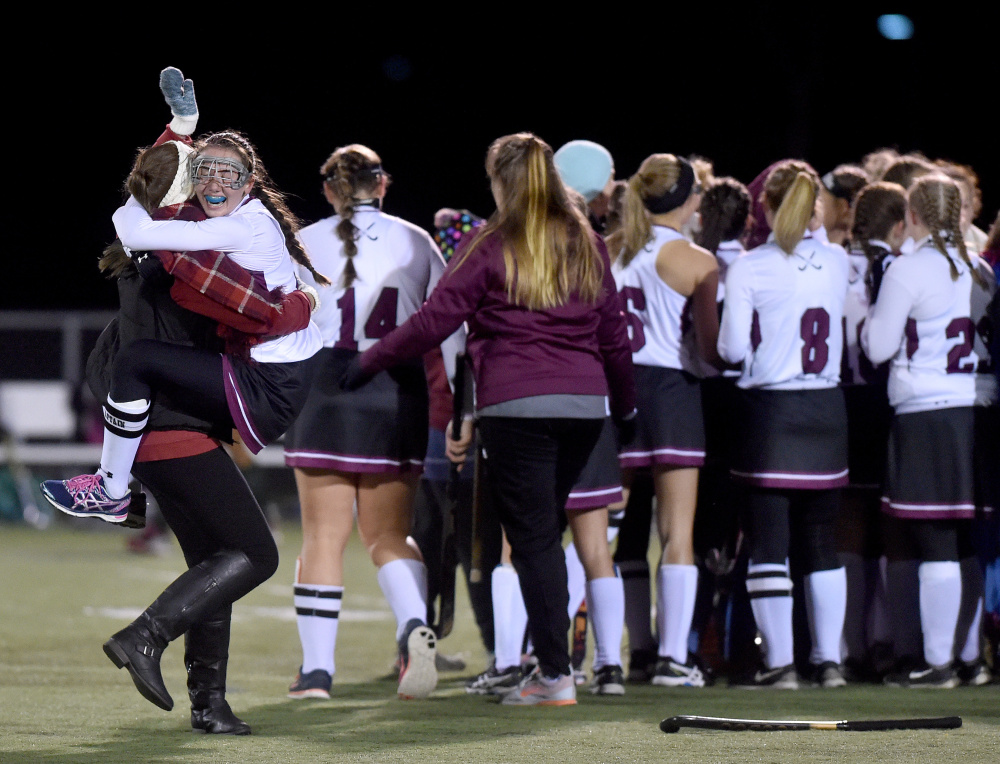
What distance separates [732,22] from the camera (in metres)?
17.1

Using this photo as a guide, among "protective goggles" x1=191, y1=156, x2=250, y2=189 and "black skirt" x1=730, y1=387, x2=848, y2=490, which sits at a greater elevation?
"protective goggles" x1=191, y1=156, x2=250, y2=189

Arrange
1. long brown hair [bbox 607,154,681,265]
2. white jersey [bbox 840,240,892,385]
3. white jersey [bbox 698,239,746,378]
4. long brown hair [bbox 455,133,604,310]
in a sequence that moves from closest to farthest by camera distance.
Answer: long brown hair [bbox 455,133,604,310] → long brown hair [bbox 607,154,681,265] → white jersey [bbox 698,239,746,378] → white jersey [bbox 840,240,892,385]

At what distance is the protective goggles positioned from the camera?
4023 millimetres

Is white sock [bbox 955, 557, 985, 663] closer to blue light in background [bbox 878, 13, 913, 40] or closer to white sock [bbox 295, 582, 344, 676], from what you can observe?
white sock [bbox 295, 582, 344, 676]

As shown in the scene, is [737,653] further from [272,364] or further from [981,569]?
[272,364]

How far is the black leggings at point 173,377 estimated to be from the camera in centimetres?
389

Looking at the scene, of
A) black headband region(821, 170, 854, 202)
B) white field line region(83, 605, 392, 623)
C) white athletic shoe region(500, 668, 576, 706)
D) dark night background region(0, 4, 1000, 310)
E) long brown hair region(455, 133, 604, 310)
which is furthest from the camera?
dark night background region(0, 4, 1000, 310)

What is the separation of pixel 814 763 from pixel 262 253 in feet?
6.55

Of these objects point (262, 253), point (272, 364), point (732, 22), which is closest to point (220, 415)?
point (272, 364)

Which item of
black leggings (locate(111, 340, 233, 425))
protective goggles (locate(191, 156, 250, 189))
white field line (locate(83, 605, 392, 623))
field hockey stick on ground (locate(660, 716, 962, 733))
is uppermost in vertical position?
protective goggles (locate(191, 156, 250, 189))

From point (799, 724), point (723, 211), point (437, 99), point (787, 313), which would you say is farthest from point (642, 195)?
point (437, 99)

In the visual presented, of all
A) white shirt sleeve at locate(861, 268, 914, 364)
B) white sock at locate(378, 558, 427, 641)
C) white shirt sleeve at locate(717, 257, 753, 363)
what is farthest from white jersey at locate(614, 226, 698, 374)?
white sock at locate(378, 558, 427, 641)

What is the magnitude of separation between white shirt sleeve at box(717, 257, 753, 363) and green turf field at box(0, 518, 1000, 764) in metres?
1.23

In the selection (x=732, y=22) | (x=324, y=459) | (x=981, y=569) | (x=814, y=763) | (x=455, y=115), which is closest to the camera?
(x=814, y=763)
